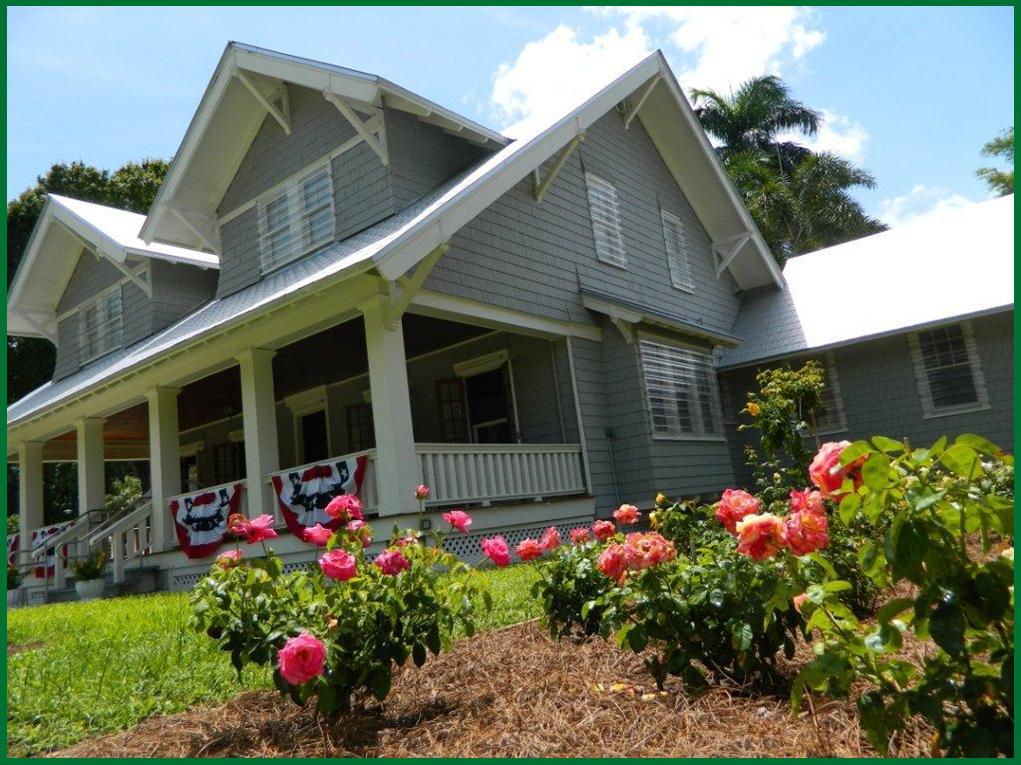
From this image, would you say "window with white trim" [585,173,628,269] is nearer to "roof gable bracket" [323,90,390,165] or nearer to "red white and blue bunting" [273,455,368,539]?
"roof gable bracket" [323,90,390,165]

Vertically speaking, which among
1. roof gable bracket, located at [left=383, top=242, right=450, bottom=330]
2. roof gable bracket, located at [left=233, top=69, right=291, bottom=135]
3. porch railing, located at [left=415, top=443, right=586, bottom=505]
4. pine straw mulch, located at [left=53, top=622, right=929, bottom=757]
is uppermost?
roof gable bracket, located at [left=233, top=69, right=291, bottom=135]

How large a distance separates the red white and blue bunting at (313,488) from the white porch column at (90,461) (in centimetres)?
635

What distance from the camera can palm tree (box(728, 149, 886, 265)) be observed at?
30359mm

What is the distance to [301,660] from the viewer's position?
2854 mm

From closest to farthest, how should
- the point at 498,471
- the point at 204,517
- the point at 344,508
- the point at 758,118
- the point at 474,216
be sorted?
the point at 344,508 < the point at 474,216 < the point at 498,471 < the point at 204,517 < the point at 758,118

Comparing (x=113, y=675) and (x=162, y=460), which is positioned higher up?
(x=162, y=460)

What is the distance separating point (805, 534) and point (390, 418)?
6995 mm

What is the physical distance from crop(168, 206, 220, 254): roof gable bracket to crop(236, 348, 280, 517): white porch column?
412cm

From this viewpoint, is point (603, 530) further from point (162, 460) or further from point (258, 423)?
point (162, 460)

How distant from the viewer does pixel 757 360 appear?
1476cm

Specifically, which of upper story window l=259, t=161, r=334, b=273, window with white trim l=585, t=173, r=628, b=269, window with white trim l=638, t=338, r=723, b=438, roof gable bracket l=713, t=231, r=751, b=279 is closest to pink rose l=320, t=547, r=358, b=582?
upper story window l=259, t=161, r=334, b=273

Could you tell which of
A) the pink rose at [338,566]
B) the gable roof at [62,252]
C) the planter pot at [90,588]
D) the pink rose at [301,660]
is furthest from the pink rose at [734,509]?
the gable roof at [62,252]

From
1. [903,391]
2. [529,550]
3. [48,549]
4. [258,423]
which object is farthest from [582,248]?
[48,549]

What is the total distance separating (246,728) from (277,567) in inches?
32.5
